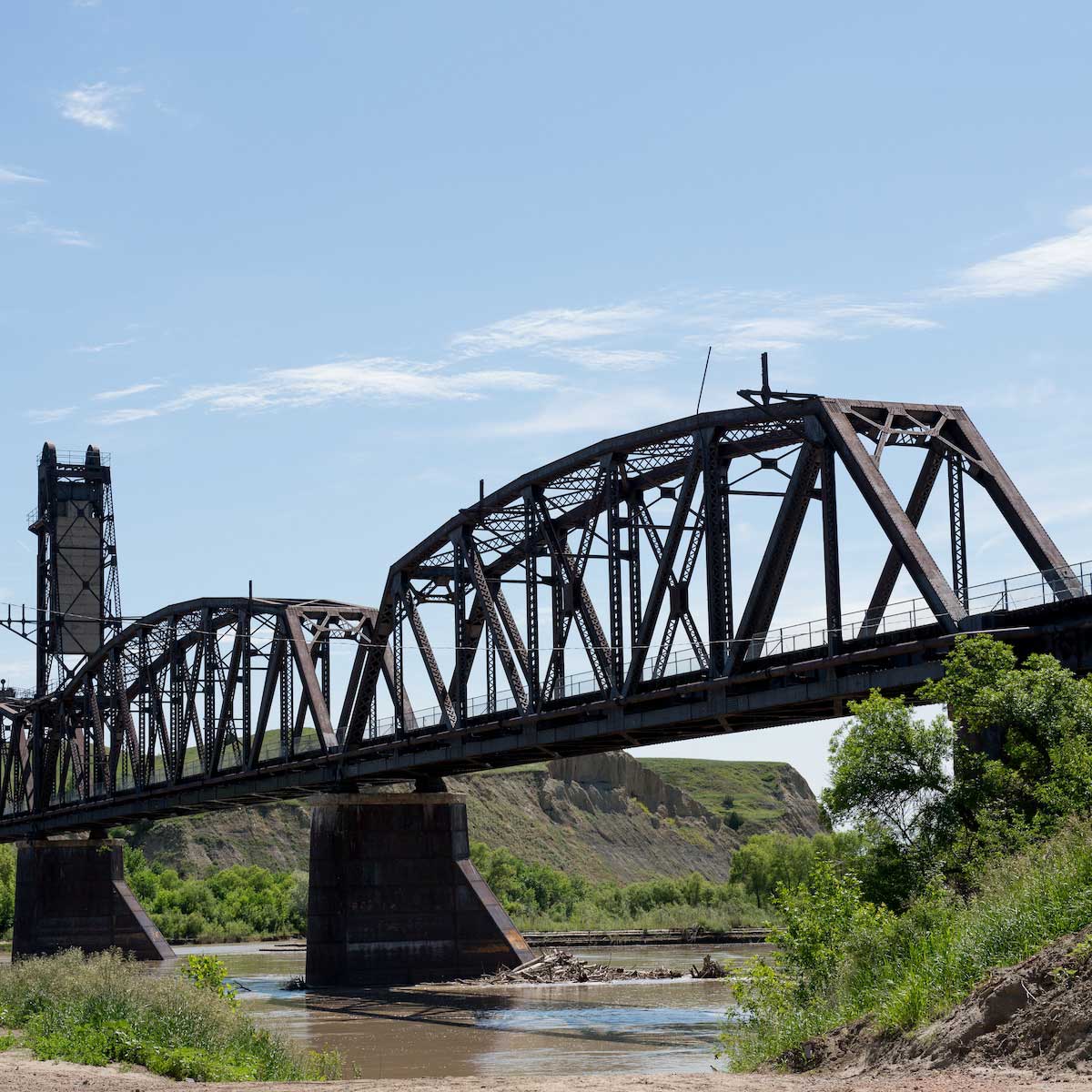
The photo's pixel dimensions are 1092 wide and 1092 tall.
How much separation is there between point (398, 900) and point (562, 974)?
255 inches

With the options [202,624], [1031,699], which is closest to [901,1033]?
[1031,699]

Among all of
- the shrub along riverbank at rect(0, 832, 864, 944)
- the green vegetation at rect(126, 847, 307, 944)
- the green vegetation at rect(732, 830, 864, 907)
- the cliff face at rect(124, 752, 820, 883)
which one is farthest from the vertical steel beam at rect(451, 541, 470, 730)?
the cliff face at rect(124, 752, 820, 883)

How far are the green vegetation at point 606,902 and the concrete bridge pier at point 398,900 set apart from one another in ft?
153

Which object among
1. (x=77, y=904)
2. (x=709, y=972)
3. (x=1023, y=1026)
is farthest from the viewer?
(x=77, y=904)

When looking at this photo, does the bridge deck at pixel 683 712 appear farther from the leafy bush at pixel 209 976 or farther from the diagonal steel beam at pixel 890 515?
the leafy bush at pixel 209 976

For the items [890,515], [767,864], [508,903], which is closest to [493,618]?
[890,515]

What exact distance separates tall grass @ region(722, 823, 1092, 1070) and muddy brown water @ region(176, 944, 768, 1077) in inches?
272

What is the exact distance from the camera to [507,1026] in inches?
1737

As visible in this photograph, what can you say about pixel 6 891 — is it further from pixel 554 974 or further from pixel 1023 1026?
pixel 1023 1026

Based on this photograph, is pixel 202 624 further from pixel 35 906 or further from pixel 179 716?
pixel 35 906

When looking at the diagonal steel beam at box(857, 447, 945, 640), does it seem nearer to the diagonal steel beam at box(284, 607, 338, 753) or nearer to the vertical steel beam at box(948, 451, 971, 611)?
the vertical steel beam at box(948, 451, 971, 611)

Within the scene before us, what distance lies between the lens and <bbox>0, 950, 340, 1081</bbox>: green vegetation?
83.1 feet

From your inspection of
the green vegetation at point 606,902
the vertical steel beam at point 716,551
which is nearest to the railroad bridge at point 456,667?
the vertical steel beam at point 716,551

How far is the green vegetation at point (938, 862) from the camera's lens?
794 inches
